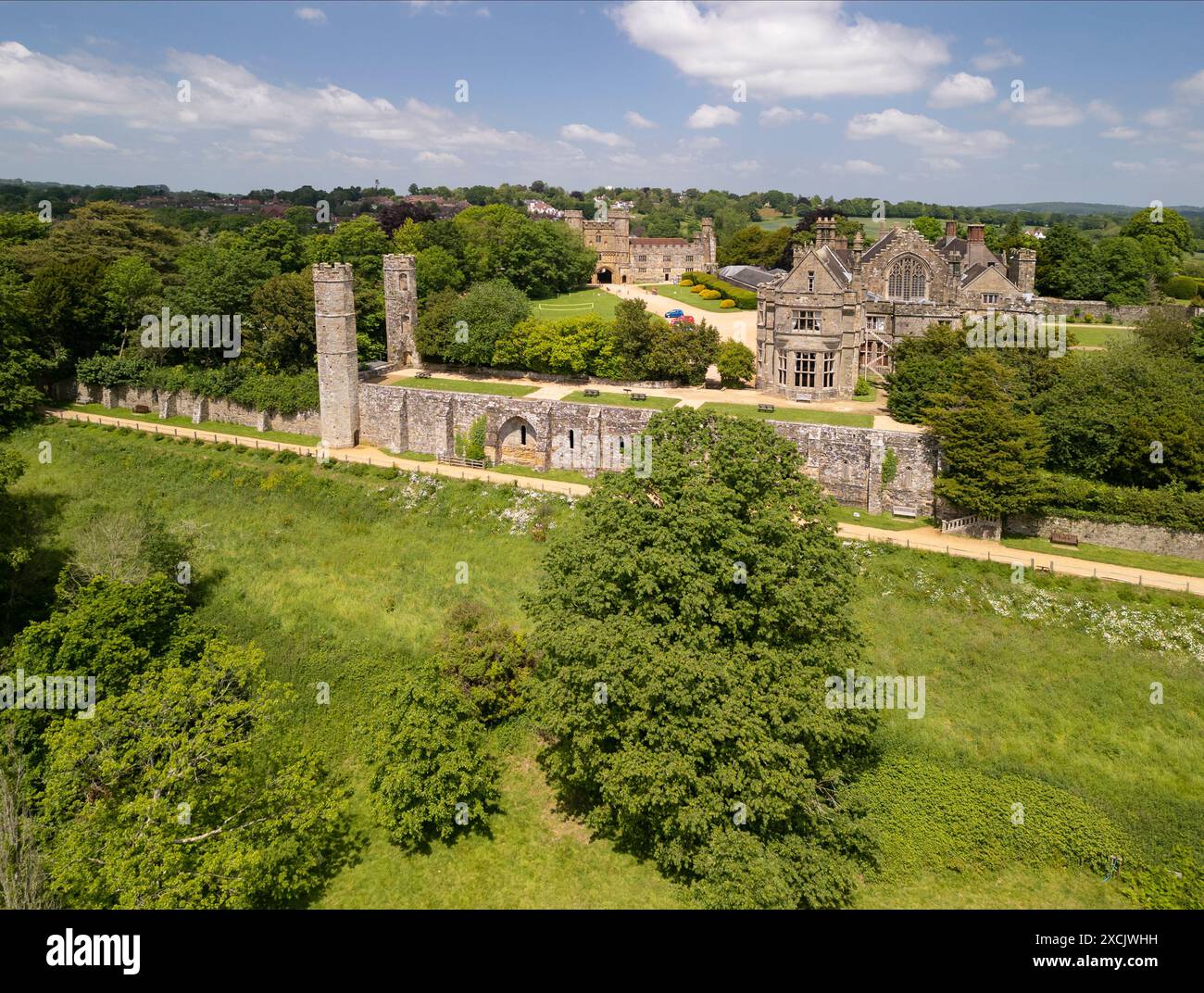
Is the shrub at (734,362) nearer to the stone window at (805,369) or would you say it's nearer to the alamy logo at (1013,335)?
the stone window at (805,369)

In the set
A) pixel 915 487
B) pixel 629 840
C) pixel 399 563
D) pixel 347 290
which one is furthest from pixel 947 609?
pixel 347 290

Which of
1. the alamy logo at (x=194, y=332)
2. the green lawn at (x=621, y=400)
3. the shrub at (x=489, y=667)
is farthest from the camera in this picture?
the alamy logo at (x=194, y=332)

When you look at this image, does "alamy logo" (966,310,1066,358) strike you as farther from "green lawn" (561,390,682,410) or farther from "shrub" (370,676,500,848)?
"shrub" (370,676,500,848)

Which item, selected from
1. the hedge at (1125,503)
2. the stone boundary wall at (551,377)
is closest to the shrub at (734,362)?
the stone boundary wall at (551,377)

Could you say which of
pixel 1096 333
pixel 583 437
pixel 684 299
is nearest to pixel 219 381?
pixel 583 437

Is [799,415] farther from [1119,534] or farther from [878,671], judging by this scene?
[878,671]

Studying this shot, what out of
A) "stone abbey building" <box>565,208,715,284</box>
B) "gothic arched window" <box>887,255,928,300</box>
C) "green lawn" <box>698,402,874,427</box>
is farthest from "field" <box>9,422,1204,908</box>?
"stone abbey building" <box>565,208,715,284</box>

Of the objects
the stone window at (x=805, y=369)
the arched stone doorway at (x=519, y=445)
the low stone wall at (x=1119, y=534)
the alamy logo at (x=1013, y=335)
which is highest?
the alamy logo at (x=1013, y=335)
